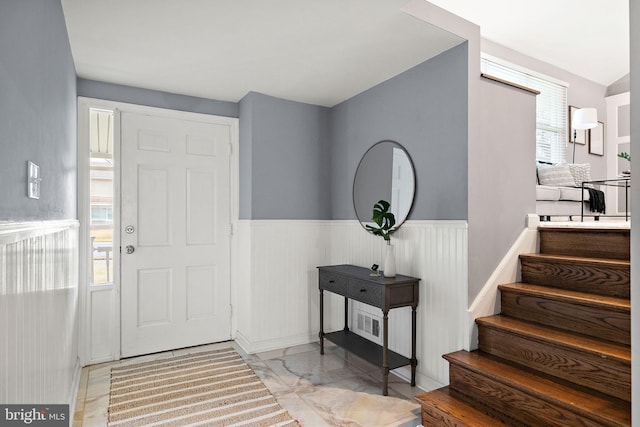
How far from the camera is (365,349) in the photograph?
301 centimetres

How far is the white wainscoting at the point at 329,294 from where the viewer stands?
8.30 feet

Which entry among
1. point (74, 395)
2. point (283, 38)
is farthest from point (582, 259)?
point (74, 395)

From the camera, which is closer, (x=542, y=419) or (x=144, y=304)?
(x=542, y=419)

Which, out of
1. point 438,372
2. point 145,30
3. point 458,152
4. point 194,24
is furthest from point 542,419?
point 145,30

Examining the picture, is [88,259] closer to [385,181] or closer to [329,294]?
[329,294]

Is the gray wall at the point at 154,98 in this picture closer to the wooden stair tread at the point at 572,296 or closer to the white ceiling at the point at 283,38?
the white ceiling at the point at 283,38

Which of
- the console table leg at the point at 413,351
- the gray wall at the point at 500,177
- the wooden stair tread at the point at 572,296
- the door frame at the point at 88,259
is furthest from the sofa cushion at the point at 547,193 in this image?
the door frame at the point at 88,259

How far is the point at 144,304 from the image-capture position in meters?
3.29

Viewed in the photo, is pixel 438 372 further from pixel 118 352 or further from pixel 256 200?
pixel 118 352

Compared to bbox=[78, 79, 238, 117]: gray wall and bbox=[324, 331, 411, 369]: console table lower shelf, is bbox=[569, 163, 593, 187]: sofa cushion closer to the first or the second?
bbox=[324, 331, 411, 369]: console table lower shelf

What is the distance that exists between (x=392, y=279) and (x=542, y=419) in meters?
1.18

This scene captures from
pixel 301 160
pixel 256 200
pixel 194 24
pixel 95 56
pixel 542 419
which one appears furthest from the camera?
pixel 301 160

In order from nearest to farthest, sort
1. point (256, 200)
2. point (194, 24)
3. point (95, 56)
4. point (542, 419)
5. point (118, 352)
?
1. point (542, 419)
2. point (194, 24)
3. point (95, 56)
4. point (118, 352)
5. point (256, 200)

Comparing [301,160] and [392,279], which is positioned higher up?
[301,160]
